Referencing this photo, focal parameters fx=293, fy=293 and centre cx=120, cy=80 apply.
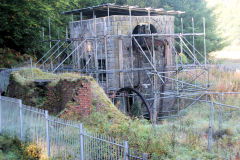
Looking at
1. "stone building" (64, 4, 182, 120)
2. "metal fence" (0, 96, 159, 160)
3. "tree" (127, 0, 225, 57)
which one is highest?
"tree" (127, 0, 225, 57)

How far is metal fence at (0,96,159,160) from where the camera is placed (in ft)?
23.4

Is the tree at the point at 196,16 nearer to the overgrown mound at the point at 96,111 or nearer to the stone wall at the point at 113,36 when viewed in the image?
the stone wall at the point at 113,36

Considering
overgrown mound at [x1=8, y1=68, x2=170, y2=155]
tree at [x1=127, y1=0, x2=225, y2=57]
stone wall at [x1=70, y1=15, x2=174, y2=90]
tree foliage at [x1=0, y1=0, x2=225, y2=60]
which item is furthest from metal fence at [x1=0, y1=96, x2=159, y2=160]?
tree at [x1=127, y1=0, x2=225, y2=57]

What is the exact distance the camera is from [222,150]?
942 centimetres

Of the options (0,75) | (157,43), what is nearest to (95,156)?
(0,75)

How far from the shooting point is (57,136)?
8.55 metres

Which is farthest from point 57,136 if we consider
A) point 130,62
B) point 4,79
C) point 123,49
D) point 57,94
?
point 130,62

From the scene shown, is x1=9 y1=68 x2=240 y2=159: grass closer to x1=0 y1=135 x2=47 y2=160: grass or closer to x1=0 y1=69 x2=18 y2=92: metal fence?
x1=0 y1=135 x2=47 y2=160: grass

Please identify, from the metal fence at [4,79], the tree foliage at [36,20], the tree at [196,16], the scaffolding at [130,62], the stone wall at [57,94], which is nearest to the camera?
the stone wall at [57,94]

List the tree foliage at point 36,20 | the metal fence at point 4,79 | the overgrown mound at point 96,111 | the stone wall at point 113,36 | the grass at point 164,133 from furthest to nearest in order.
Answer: the tree foliage at point 36,20 < the stone wall at point 113,36 < the metal fence at point 4,79 < the overgrown mound at point 96,111 < the grass at point 164,133

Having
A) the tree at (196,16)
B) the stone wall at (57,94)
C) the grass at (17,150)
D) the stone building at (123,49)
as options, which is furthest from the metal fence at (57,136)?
the tree at (196,16)

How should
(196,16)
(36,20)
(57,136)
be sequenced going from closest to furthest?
1. (57,136)
2. (36,20)
3. (196,16)

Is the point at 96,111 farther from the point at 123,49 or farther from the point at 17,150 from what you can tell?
the point at 123,49

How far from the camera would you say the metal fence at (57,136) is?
714cm
